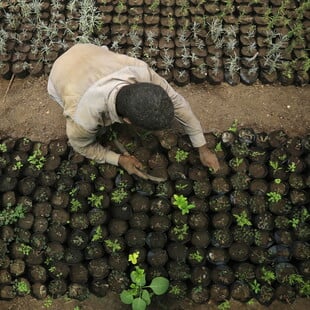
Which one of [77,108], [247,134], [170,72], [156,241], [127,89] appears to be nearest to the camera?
[127,89]

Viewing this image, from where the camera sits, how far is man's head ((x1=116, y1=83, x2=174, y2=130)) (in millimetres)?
2117

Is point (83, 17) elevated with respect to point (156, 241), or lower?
elevated

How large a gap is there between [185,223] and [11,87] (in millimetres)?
1995

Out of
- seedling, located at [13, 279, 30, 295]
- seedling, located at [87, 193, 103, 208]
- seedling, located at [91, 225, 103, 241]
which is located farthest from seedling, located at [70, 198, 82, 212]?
seedling, located at [13, 279, 30, 295]

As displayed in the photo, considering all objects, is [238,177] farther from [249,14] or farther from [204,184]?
[249,14]

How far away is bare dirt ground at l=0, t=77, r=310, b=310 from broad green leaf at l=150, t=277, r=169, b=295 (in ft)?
4.15

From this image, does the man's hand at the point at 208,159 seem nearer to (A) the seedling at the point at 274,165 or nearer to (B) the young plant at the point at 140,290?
(A) the seedling at the point at 274,165

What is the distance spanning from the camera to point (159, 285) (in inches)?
108

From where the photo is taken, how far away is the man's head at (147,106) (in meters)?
2.12

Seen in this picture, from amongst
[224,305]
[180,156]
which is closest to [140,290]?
[224,305]

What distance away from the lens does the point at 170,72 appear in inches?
139

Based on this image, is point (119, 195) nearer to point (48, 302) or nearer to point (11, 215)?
point (11, 215)

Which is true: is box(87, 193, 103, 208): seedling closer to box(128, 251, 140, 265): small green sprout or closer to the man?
the man

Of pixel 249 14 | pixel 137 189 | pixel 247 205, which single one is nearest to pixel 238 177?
pixel 247 205
